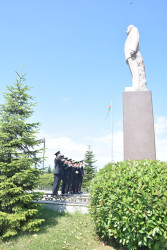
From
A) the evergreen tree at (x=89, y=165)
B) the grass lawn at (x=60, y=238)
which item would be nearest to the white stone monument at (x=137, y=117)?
the grass lawn at (x=60, y=238)

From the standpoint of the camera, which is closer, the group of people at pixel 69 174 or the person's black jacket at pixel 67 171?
the group of people at pixel 69 174

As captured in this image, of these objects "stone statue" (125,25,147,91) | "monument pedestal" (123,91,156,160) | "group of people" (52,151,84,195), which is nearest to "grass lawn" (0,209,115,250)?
"monument pedestal" (123,91,156,160)

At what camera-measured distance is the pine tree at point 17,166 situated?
5139mm

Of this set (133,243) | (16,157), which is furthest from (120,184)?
(16,157)

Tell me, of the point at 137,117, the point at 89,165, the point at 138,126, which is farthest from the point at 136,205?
the point at 89,165

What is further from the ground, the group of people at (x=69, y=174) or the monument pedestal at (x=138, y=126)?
the monument pedestal at (x=138, y=126)

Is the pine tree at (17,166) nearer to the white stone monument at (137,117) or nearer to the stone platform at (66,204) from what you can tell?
the stone platform at (66,204)

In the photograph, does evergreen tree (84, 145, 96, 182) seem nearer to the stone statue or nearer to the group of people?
the group of people

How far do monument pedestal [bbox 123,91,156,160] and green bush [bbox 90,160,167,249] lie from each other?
174 centimetres

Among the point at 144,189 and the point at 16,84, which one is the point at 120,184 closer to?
the point at 144,189

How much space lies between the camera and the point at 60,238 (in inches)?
188

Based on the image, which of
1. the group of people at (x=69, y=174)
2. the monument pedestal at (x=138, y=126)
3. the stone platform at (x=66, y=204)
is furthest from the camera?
the group of people at (x=69, y=174)

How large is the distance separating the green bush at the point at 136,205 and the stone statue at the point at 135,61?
147 inches

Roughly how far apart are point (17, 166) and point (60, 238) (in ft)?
7.59
